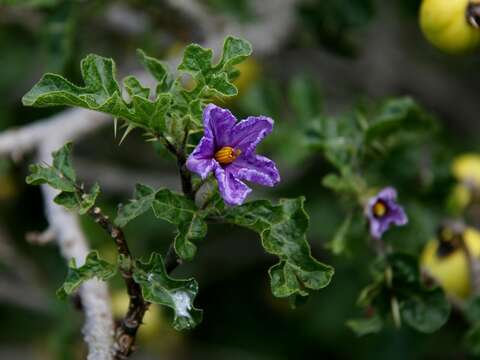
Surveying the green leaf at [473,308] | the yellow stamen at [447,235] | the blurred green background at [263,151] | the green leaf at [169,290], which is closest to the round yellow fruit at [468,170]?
the blurred green background at [263,151]

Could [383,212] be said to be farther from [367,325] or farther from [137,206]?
[137,206]

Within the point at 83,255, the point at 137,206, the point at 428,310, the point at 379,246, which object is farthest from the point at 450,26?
the point at 83,255

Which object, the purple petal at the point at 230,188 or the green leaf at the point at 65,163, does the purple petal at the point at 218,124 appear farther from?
the green leaf at the point at 65,163

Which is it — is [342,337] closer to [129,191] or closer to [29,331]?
[129,191]

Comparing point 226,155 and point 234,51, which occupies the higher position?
point 234,51

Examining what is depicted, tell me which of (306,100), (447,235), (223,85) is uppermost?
(306,100)

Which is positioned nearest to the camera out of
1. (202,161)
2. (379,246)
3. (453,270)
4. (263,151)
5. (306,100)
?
(202,161)

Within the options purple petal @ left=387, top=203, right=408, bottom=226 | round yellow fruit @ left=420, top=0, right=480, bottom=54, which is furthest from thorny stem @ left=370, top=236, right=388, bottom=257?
round yellow fruit @ left=420, top=0, right=480, bottom=54
